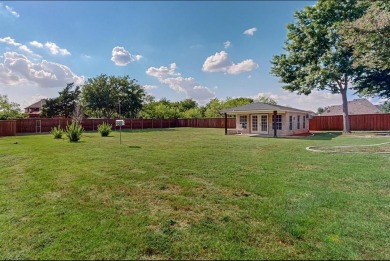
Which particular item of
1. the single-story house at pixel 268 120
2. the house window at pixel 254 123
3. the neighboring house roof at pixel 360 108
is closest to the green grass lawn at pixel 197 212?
the single-story house at pixel 268 120

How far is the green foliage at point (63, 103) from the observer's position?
31609 millimetres

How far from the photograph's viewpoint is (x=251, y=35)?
12438 millimetres

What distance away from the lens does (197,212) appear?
11.1 ft

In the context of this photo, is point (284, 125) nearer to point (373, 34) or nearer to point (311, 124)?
point (311, 124)

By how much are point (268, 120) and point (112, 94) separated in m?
22.6

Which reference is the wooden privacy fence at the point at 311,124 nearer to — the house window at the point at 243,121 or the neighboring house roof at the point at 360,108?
the house window at the point at 243,121

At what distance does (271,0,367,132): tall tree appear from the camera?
1725cm

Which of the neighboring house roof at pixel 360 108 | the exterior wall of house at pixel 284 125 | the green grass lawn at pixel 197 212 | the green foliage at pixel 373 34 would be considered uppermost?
the green foliage at pixel 373 34

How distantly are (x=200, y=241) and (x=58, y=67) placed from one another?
18943mm

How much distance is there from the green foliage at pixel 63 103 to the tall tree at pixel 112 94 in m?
2.40

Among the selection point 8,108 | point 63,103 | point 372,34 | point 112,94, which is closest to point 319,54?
point 372,34

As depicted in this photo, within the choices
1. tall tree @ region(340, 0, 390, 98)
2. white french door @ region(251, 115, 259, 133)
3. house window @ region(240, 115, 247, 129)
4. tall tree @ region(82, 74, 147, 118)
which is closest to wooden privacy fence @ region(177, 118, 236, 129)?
tall tree @ region(82, 74, 147, 118)

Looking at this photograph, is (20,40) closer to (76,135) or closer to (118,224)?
(76,135)

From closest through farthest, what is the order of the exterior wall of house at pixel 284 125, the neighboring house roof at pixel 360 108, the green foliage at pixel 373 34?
the green foliage at pixel 373 34, the exterior wall of house at pixel 284 125, the neighboring house roof at pixel 360 108
